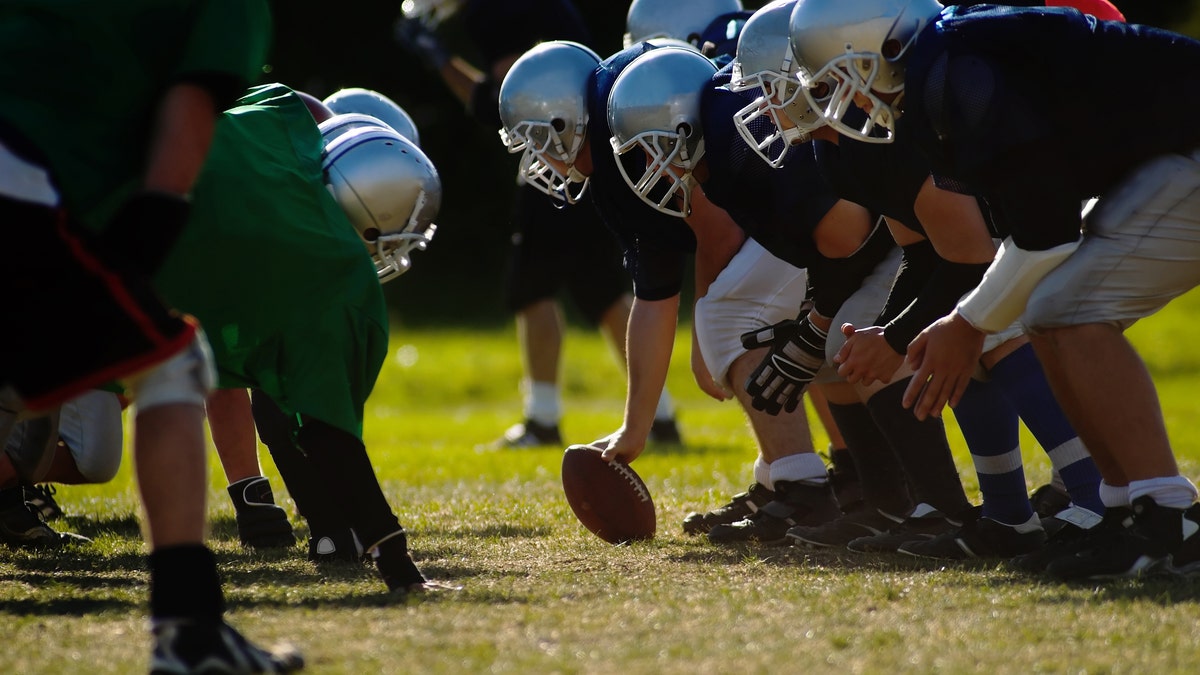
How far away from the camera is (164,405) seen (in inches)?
104

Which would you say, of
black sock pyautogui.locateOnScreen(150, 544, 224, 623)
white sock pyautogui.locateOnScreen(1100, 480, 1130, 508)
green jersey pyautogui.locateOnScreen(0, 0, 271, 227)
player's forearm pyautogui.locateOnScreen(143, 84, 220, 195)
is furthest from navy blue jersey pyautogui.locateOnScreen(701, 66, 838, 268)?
black sock pyautogui.locateOnScreen(150, 544, 224, 623)

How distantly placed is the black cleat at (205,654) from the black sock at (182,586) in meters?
0.02

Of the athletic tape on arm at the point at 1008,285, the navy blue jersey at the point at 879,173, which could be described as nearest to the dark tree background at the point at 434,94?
the navy blue jersey at the point at 879,173

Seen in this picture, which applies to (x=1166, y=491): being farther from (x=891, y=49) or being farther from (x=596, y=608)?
(x=596, y=608)

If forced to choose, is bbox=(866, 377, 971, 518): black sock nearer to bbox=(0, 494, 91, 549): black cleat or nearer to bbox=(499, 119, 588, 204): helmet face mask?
bbox=(499, 119, 588, 204): helmet face mask

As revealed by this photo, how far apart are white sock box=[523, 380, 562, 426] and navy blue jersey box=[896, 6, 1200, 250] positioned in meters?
4.74

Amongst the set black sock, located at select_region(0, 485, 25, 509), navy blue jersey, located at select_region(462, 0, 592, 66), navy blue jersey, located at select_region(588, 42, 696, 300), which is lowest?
black sock, located at select_region(0, 485, 25, 509)

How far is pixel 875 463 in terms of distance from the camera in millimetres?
4469

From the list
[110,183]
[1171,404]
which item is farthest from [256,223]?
[1171,404]

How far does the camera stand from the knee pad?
8.64 ft

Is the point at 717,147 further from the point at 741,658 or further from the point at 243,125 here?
the point at 741,658

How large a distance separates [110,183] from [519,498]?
299cm

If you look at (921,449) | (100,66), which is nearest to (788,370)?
(921,449)

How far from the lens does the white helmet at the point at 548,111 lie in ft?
14.4
